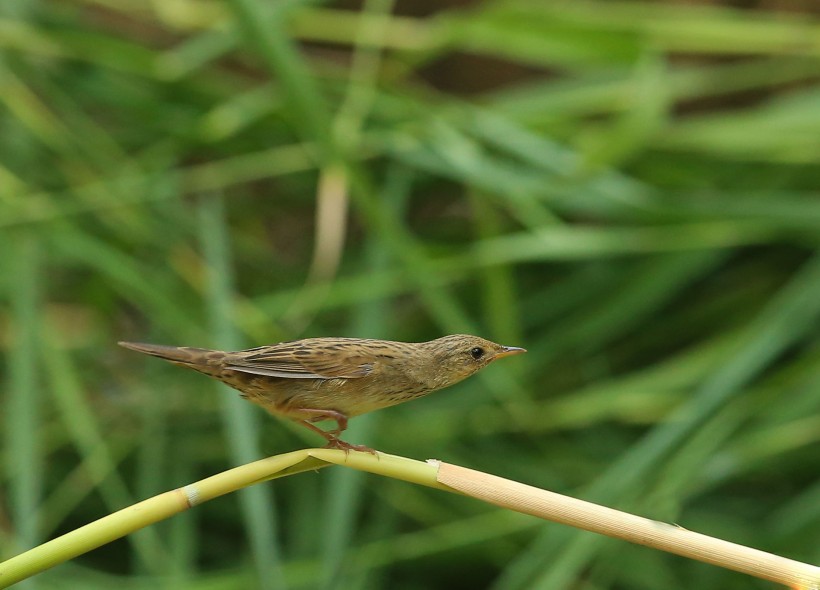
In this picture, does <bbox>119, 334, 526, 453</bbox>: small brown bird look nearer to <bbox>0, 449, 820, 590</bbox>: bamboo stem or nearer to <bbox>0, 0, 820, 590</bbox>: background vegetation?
<bbox>0, 449, 820, 590</bbox>: bamboo stem

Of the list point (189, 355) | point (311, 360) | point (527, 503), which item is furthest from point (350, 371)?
point (527, 503)

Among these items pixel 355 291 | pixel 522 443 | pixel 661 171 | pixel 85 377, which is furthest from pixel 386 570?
pixel 661 171

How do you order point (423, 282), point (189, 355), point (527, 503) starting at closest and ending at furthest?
point (527, 503), point (189, 355), point (423, 282)

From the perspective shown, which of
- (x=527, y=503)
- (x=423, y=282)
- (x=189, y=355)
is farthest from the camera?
(x=423, y=282)

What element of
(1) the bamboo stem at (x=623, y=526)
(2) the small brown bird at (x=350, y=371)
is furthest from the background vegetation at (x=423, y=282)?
(1) the bamboo stem at (x=623, y=526)

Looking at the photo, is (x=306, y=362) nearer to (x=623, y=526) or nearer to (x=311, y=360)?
(x=311, y=360)

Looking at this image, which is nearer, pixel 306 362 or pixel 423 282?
pixel 306 362
